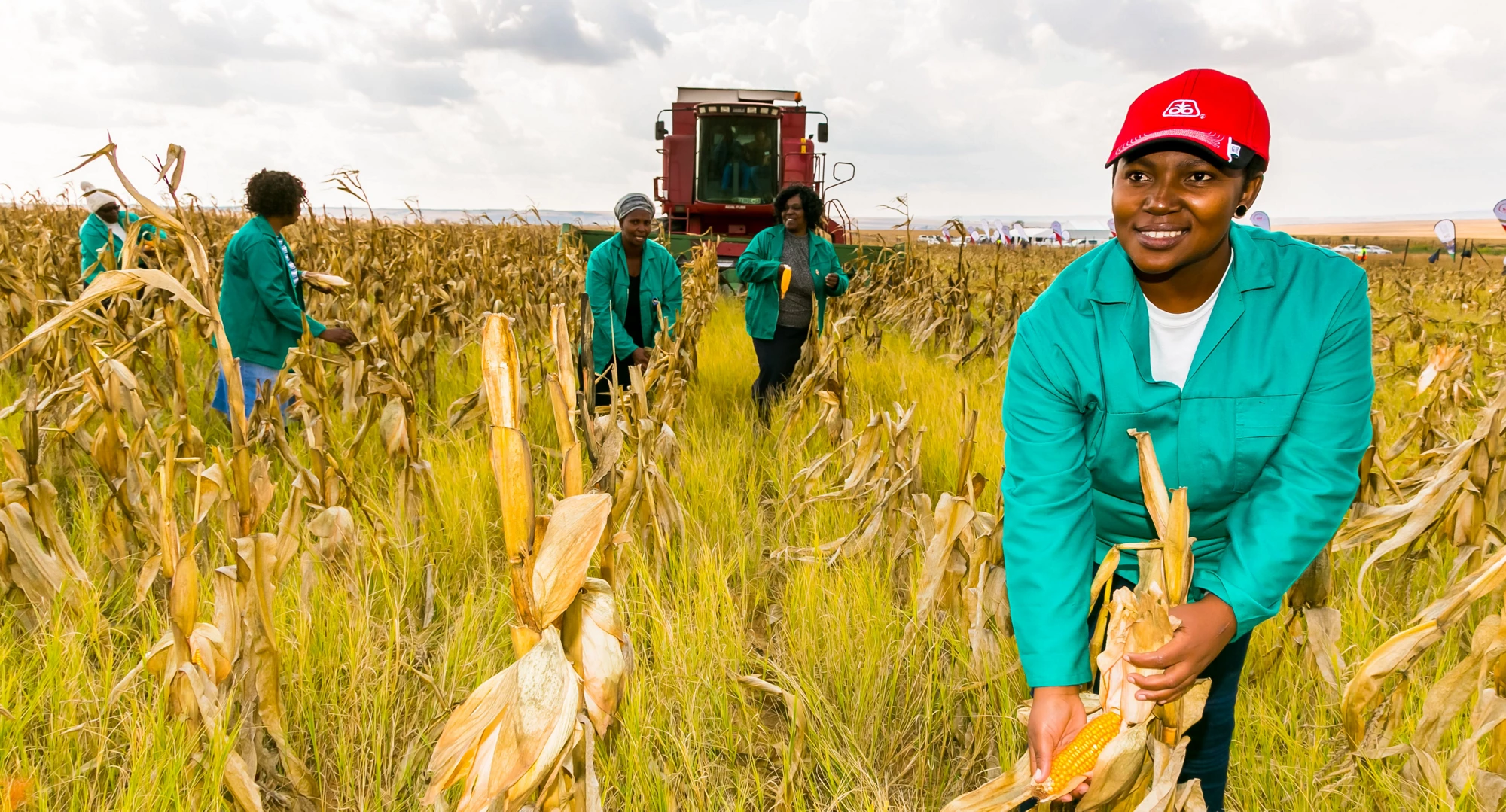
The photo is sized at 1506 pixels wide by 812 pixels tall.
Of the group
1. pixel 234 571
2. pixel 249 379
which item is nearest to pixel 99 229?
pixel 249 379

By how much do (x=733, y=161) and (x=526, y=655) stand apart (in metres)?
12.1

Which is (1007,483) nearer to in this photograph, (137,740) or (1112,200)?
(1112,200)

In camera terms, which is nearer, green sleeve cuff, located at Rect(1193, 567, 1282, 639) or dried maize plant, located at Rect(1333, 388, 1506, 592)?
green sleeve cuff, located at Rect(1193, 567, 1282, 639)

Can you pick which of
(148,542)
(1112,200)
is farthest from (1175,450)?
(148,542)

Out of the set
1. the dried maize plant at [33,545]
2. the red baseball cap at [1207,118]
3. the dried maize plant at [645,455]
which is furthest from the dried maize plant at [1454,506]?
the dried maize plant at [33,545]

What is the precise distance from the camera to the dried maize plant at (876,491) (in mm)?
2629

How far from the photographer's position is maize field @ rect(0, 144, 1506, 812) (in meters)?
1.05

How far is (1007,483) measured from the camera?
1.36m

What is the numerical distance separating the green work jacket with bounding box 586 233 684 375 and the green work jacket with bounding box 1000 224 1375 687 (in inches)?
125

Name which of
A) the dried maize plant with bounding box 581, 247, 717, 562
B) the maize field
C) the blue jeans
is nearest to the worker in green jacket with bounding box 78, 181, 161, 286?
the blue jeans

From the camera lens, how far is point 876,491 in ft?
9.51

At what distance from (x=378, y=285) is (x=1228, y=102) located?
18.3 ft

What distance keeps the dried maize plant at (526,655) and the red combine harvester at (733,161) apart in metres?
11.1

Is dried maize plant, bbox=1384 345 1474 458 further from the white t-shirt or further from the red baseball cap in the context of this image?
the red baseball cap
